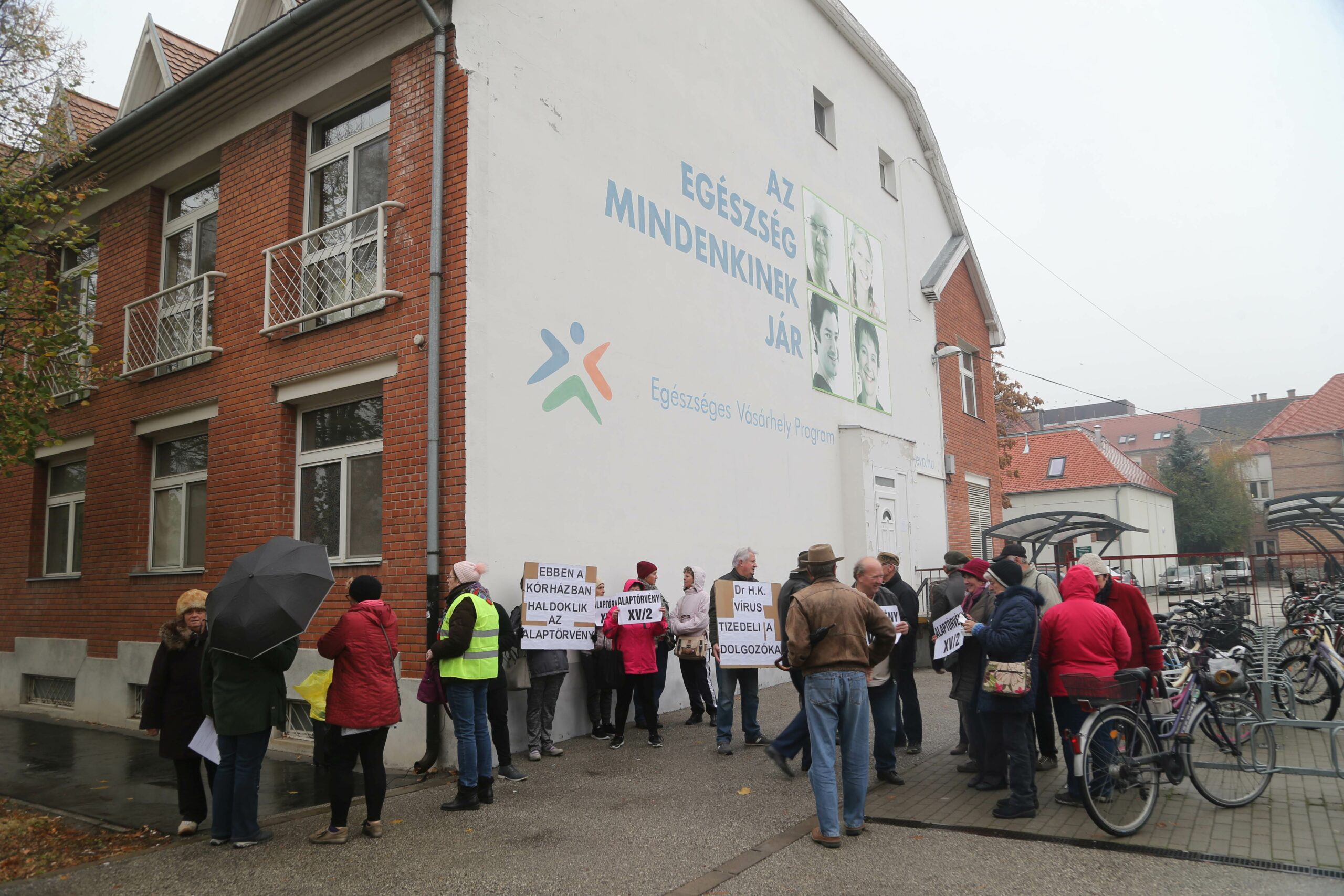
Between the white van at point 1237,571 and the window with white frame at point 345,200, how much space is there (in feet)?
38.7

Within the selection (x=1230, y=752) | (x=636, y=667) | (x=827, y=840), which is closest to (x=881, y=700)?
(x=827, y=840)

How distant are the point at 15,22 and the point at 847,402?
40.1ft

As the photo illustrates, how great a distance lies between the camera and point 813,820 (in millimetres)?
6414

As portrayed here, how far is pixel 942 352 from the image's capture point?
19.4 meters

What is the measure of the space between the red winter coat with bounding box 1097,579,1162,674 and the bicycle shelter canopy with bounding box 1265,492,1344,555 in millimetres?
7662

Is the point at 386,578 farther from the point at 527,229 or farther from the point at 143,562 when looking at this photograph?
the point at 143,562

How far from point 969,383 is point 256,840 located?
18.7m

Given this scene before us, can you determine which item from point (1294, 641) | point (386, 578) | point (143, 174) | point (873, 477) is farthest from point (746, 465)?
point (143, 174)

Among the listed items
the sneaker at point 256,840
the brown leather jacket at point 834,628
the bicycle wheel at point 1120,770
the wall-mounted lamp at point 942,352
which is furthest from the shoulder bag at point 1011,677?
the wall-mounted lamp at point 942,352

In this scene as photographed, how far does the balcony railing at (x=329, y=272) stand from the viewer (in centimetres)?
955

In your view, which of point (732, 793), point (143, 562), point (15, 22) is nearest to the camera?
point (732, 793)

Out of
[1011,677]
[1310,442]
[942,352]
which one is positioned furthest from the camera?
[1310,442]

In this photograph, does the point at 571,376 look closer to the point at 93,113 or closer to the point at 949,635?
the point at 949,635

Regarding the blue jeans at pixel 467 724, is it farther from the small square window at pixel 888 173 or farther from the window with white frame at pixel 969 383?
the window with white frame at pixel 969 383
